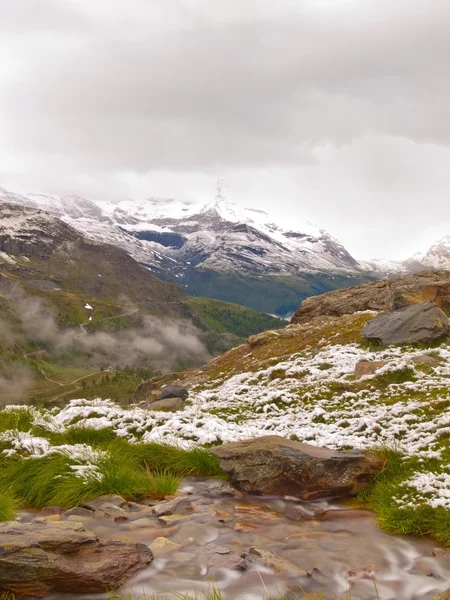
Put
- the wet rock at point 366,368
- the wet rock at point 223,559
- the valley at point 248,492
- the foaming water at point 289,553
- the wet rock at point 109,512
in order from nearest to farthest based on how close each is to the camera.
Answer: the foaming water at point 289,553, the valley at point 248,492, the wet rock at point 223,559, the wet rock at point 109,512, the wet rock at point 366,368

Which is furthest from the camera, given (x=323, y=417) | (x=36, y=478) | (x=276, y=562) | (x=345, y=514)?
(x=323, y=417)

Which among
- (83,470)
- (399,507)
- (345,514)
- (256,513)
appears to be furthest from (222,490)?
(399,507)

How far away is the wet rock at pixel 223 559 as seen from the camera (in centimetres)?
934

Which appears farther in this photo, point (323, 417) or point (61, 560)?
point (323, 417)

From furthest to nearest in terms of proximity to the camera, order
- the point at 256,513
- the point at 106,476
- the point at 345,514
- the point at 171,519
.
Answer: the point at 106,476
the point at 256,513
the point at 345,514
the point at 171,519

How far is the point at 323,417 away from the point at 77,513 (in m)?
11.3

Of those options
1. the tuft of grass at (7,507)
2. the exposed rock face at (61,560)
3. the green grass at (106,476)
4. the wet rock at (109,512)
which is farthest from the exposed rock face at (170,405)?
the exposed rock face at (61,560)

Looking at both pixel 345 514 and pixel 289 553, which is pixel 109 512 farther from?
pixel 345 514

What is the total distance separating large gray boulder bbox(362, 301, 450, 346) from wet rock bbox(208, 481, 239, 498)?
1937 cm

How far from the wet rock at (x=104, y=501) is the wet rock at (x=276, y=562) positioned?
4.40 meters

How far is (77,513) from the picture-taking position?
1228cm

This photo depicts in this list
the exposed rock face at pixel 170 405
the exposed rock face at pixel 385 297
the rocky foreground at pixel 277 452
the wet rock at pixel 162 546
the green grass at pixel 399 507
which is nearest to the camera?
the wet rock at pixel 162 546

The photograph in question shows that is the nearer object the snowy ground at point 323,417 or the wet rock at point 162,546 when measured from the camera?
the wet rock at point 162,546

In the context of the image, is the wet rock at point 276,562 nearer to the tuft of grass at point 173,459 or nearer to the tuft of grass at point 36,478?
the tuft of grass at point 173,459
